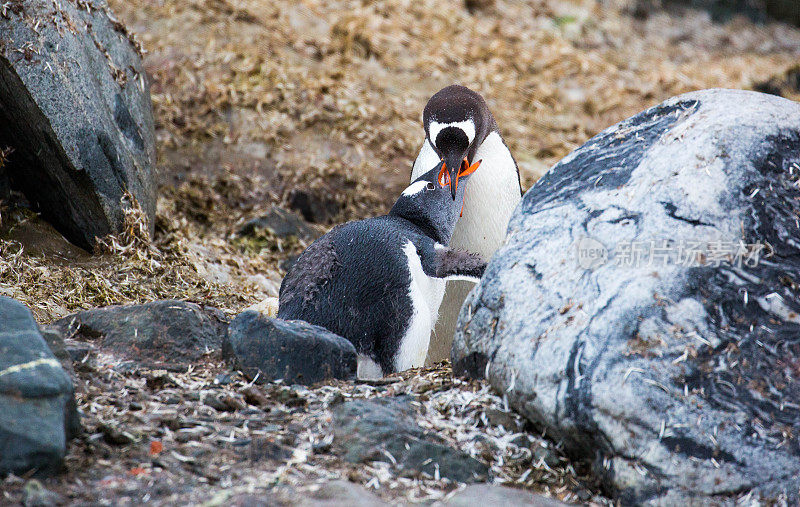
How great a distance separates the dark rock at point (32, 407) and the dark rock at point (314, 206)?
320 centimetres

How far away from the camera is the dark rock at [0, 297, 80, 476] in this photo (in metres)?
1.73

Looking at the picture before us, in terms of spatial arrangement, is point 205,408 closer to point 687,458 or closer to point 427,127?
point 687,458

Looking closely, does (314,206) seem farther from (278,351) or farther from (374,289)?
(278,351)

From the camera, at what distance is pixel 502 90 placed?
22.5ft

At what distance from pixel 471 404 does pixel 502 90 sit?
16.1ft

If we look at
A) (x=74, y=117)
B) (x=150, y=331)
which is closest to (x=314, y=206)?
(x=74, y=117)

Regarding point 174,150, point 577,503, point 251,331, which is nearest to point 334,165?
point 174,150

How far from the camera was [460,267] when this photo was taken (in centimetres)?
313

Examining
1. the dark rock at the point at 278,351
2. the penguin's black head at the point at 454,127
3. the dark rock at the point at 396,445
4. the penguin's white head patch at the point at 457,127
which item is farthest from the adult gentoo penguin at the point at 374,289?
the dark rock at the point at 396,445

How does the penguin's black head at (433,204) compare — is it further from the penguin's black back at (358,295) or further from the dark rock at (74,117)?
the dark rock at (74,117)

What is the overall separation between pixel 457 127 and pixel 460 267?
2.40 ft

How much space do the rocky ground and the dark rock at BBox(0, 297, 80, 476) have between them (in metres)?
0.05

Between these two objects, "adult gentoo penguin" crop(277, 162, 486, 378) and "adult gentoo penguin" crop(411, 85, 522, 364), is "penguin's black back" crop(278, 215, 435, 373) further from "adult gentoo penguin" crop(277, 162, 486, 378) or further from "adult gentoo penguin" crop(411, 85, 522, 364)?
"adult gentoo penguin" crop(411, 85, 522, 364)

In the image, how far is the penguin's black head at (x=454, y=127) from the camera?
3.56m
